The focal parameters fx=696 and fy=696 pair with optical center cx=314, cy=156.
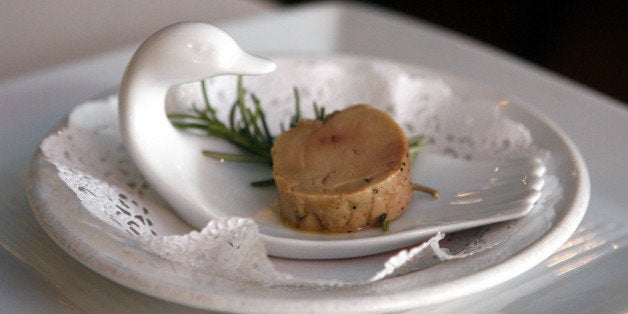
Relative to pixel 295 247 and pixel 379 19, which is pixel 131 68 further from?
pixel 379 19

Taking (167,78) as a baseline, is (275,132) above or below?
below

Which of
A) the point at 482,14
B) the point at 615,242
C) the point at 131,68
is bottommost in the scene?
the point at 482,14

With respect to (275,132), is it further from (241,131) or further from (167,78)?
(167,78)

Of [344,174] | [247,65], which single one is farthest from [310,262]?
[247,65]

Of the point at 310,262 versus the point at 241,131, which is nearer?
the point at 310,262

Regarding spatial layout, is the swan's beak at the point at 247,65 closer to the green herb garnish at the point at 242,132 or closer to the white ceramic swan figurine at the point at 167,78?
the white ceramic swan figurine at the point at 167,78

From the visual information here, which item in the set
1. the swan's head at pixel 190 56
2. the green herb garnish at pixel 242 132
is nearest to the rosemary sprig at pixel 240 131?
the green herb garnish at pixel 242 132

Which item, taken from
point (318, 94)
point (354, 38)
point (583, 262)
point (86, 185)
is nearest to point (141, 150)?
point (86, 185)
